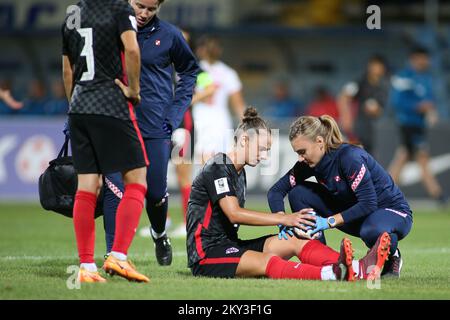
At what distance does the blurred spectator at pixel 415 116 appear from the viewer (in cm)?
1534

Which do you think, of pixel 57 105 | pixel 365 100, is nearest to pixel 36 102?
pixel 57 105

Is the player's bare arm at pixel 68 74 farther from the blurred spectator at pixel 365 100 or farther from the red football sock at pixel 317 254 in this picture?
the blurred spectator at pixel 365 100

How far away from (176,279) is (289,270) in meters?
0.73

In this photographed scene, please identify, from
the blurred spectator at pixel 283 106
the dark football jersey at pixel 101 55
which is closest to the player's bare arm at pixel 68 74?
the dark football jersey at pixel 101 55

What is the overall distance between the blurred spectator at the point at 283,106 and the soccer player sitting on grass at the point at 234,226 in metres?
13.9

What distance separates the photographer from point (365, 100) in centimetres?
1479

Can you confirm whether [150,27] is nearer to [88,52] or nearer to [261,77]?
[88,52]

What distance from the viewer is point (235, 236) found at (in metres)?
6.90

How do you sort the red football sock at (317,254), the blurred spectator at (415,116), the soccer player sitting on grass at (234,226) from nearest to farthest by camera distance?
1. the soccer player sitting on grass at (234,226)
2. the red football sock at (317,254)
3. the blurred spectator at (415,116)

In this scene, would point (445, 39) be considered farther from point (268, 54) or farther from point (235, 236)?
point (235, 236)

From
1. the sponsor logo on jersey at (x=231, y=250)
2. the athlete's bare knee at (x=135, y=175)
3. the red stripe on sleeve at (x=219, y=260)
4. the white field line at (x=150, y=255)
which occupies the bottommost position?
the white field line at (x=150, y=255)

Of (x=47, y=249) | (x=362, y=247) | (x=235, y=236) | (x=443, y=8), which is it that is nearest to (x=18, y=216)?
(x=47, y=249)

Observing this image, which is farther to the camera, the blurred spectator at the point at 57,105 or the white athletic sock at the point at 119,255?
the blurred spectator at the point at 57,105
